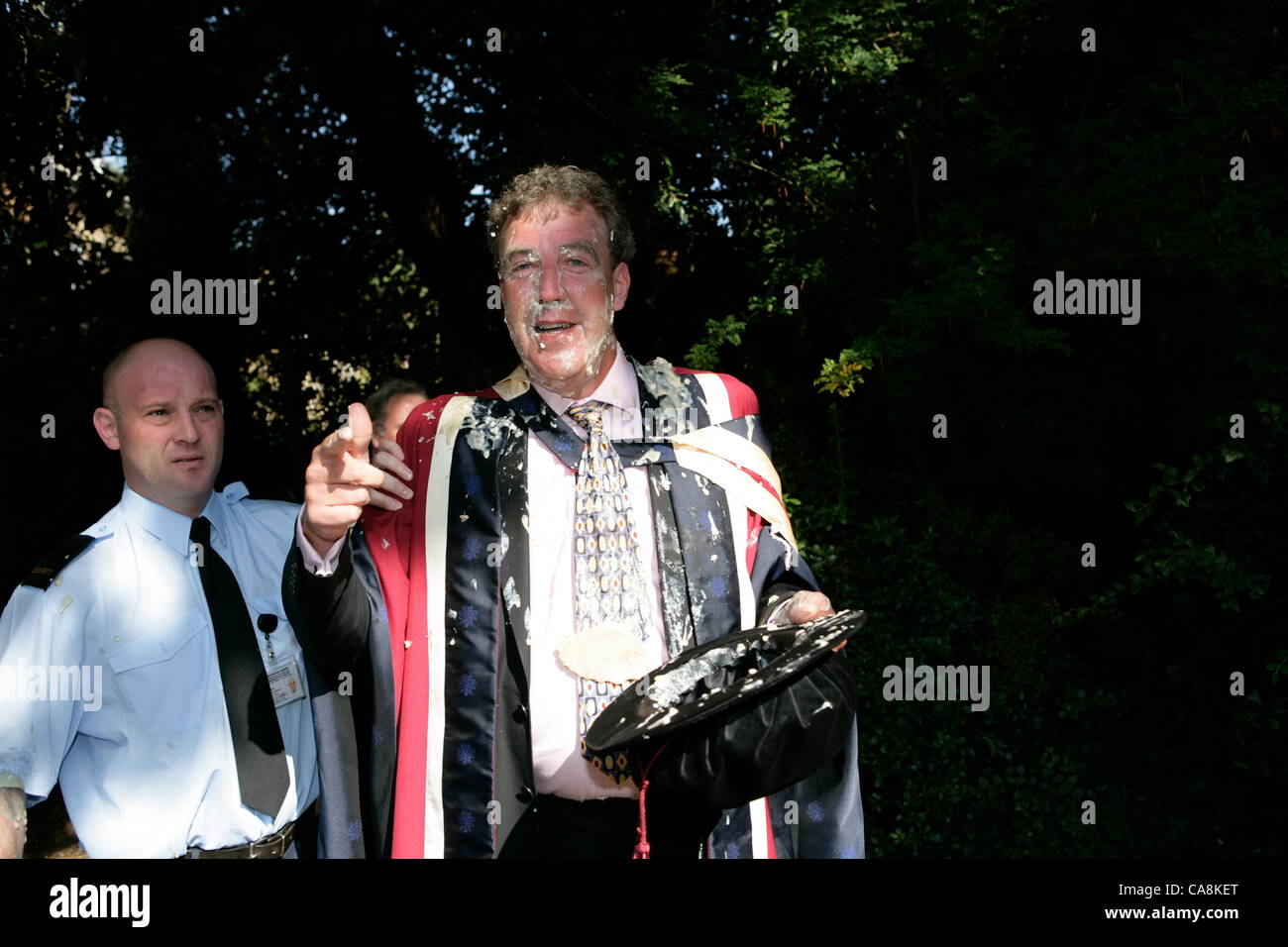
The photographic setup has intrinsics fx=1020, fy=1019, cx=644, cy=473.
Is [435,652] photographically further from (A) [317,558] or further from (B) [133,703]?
(B) [133,703]

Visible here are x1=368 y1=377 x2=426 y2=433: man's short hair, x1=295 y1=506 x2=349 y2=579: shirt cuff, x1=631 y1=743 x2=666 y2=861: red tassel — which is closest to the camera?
x1=631 y1=743 x2=666 y2=861: red tassel

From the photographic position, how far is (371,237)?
6.71 m

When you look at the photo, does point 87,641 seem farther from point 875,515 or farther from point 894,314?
point 875,515

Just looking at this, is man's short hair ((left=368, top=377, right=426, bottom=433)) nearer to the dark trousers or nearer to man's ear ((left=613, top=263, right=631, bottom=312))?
man's ear ((left=613, top=263, right=631, bottom=312))

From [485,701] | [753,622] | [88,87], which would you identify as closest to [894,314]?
[753,622]

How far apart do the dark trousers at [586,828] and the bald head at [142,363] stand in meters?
1.39

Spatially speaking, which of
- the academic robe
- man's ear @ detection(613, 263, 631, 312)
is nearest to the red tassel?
the academic robe

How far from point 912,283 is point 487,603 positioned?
3.07 m

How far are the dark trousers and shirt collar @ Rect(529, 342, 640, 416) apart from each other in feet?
3.18

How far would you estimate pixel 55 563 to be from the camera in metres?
2.43

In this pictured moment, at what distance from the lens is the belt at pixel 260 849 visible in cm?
236

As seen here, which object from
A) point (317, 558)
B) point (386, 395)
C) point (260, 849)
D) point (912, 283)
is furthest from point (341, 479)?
point (912, 283)

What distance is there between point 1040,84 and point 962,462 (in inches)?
74.3

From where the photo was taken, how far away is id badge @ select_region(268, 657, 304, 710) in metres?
2.53
